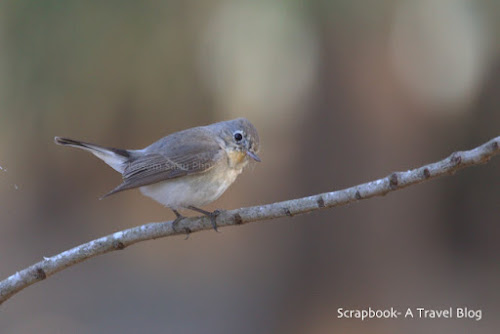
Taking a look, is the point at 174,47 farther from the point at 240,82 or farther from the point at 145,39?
the point at 240,82

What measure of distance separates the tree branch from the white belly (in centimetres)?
66

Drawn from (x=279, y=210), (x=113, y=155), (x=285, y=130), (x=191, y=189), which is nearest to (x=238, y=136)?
(x=191, y=189)

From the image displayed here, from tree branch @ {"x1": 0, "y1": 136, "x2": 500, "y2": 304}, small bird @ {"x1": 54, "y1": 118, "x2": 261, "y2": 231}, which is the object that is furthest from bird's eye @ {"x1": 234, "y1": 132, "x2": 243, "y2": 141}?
tree branch @ {"x1": 0, "y1": 136, "x2": 500, "y2": 304}

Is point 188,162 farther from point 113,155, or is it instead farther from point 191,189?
point 113,155

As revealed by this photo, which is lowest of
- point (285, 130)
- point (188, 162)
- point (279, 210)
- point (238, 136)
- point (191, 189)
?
point (279, 210)

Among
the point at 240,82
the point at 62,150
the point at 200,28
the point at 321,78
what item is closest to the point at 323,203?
the point at 321,78

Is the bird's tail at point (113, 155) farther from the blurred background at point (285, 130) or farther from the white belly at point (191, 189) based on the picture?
the blurred background at point (285, 130)

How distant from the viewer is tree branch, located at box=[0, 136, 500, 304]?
6.92ft

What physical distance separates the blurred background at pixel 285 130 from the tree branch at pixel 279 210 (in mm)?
4145

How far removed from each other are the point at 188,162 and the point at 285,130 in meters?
3.97

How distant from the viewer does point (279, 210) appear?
94.3 inches

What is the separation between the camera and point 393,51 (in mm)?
7004

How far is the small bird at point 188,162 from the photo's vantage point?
135 inches

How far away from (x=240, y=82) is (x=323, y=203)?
513cm
